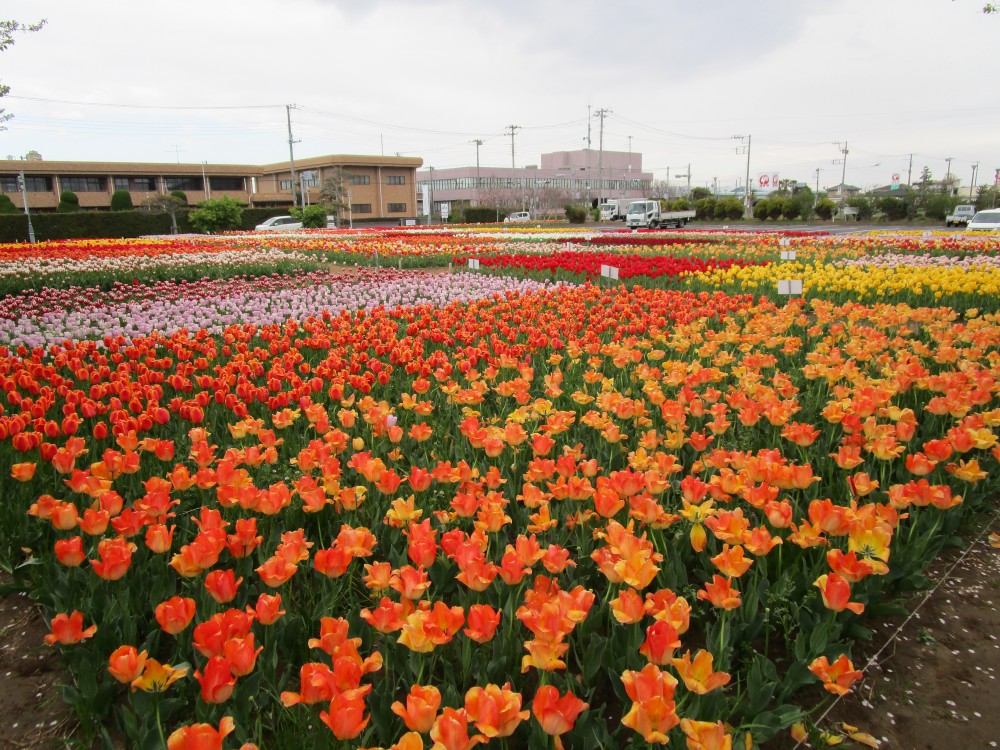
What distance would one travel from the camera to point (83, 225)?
33344 millimetres

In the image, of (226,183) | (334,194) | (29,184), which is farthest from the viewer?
(226,183)

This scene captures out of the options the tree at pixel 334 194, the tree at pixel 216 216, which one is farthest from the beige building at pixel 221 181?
the tree at pixel 216 216

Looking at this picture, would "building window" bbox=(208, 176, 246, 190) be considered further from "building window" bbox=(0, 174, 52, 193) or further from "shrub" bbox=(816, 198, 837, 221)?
"shrub" bbox=(816, 198, 837, 221)

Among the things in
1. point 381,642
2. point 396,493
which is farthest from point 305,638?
point 396,493

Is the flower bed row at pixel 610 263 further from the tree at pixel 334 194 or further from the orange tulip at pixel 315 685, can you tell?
the tree at pixel 334 194

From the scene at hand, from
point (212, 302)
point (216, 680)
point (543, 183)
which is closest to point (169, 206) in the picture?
point (212, 302)

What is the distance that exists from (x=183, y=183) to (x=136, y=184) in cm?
406

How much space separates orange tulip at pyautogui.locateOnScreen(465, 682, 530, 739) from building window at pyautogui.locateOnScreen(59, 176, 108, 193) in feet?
223

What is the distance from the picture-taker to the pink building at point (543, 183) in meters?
79.8

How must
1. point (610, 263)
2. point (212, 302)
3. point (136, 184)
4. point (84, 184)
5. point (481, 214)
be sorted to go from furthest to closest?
point (136, 184)
point (481, 214)
point (84, 184)
point (610, 263)
point (212, 302)

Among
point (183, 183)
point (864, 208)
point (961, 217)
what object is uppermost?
point (183, 183)

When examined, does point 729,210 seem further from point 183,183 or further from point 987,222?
point 183,183

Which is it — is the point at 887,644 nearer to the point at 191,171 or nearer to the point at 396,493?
the point at 396,493

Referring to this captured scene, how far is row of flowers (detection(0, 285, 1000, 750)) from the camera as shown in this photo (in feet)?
5.60
